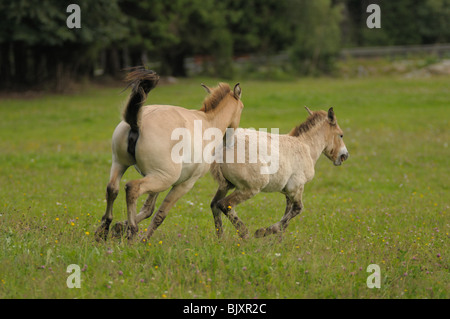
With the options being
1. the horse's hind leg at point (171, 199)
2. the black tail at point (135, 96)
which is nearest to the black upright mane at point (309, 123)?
the horse's hind leg at point (171, 199)

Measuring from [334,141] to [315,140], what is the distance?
0.42 metres

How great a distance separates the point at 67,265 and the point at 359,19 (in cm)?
6555

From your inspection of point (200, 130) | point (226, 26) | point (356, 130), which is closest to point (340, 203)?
point (200, 130)

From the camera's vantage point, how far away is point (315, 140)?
30.7 ft

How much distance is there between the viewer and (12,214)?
8758 millimetres

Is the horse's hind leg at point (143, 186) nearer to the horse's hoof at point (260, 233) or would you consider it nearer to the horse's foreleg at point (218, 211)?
the horse's foreleg at point (218, 211)

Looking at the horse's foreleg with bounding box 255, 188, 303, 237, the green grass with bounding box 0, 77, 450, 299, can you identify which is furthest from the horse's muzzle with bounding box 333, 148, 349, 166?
the horse's foreleg with bounding box 255, 188, 303, 237

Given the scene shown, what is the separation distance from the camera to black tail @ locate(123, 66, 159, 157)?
6773mm

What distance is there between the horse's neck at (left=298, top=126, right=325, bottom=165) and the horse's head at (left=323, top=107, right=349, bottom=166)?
11cm

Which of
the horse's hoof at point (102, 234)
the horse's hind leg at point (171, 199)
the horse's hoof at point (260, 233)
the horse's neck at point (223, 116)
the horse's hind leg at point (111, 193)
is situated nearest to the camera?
the horse's hind leg at point (111, 193)

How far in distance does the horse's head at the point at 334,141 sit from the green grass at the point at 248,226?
1085 mm

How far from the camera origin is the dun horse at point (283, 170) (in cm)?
811

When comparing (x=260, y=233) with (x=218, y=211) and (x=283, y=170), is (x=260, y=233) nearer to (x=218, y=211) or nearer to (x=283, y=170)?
(x=218, y=211)

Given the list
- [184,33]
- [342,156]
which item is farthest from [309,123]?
[184,33]
